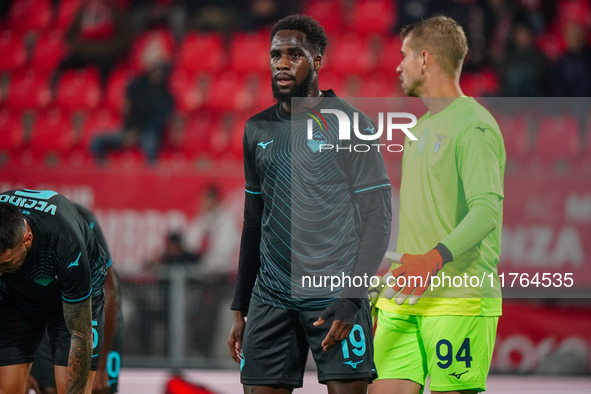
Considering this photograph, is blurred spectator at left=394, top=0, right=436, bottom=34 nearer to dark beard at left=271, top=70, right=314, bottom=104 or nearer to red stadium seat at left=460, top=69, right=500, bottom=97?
red stadium seat at left=460, top=69, right=500, bottom=97

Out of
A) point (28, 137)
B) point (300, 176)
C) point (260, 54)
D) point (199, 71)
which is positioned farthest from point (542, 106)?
point (28, 137)

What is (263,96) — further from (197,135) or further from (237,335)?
(237,335)

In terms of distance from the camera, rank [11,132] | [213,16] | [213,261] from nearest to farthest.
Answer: [213,261], [11,132], [213,16]

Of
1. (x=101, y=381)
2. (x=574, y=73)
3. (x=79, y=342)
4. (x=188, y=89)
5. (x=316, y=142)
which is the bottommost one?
(x=101, y=381)

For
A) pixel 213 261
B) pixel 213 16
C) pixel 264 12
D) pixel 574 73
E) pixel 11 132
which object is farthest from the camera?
pixel 213 16

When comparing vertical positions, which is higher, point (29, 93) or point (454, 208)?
point (29, 93)

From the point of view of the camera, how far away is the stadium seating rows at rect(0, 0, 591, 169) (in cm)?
877

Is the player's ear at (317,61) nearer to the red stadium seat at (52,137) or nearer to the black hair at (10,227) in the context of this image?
the black hair at (10,227)

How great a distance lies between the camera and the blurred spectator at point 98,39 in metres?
9.60

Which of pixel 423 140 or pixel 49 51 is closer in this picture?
pixel 423 140

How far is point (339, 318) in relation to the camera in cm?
274

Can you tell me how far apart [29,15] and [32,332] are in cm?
769

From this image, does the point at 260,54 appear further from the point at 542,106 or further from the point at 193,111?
the point at 542,106

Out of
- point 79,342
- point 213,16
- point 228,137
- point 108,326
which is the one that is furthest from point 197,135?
point 79,342
